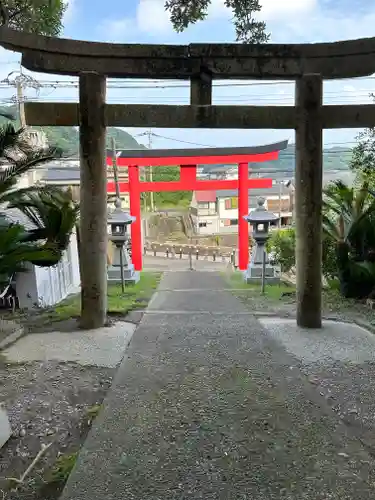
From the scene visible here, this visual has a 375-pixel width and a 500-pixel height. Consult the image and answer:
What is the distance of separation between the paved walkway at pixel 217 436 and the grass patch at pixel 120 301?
213 centimetres

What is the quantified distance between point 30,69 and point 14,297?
192 inches

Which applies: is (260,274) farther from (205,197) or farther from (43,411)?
(205,197)

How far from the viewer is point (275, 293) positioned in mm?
10422

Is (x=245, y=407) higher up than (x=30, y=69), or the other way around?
(x=30, y=69)

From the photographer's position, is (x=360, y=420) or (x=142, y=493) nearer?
(x=142, y=493)

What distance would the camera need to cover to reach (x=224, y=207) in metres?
28.8

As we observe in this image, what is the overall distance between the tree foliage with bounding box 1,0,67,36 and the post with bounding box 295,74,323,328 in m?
2.99

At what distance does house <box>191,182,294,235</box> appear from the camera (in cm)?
2828

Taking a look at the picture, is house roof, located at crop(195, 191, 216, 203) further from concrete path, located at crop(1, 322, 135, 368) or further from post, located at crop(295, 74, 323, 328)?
concrete path, located at crop(1, 322, 135, 368)

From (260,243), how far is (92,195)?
8.20 metres

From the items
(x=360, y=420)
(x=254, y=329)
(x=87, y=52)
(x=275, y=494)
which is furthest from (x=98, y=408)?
(x=87, y=52)

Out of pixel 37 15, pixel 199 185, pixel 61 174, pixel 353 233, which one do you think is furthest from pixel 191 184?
pixel 37 15

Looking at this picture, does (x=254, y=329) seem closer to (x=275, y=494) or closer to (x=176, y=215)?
(x=275, y=494)

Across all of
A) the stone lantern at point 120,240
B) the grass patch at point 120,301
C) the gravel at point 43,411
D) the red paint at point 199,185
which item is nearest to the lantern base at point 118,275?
the stone lantern at point 120,240
